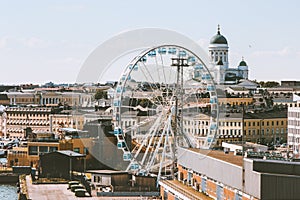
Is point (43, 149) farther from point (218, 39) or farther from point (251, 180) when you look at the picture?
point (218, 39)

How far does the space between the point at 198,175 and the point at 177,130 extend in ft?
14.4

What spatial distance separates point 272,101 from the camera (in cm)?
5712

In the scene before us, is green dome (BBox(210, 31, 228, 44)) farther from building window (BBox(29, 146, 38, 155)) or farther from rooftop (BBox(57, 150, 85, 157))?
rooftop (BBox(57, 150, 85, 157))

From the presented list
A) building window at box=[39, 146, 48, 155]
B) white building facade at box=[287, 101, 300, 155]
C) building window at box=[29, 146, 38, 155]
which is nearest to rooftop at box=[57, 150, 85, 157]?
building window at box=[39, 146, 48, 155]

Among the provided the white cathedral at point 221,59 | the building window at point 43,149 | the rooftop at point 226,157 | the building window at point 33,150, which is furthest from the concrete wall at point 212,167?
the white cathedral at point 221,59

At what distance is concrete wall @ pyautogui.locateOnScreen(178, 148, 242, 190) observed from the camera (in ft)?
51.2

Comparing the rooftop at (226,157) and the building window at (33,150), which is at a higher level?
the rooftop at (226,157)

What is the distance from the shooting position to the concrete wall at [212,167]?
1562 cm

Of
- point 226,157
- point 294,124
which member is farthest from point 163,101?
point 294,124

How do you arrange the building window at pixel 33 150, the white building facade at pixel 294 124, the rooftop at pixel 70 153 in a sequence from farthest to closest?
1. the white building facade at pixel 294 124
2. the building window at pixel 33 150
3. the rooftop at pixel 70 153

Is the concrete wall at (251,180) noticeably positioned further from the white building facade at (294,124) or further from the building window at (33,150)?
the white building facade at (294,124)

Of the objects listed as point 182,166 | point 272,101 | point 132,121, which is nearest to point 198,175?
point 182,166

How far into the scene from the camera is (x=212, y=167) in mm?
17281

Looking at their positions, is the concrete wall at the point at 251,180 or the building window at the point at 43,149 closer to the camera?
the concrete wall at the point at 251,180
